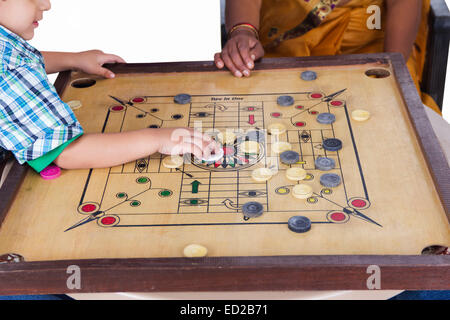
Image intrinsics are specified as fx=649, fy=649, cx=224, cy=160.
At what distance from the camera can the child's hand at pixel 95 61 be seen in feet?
8.14

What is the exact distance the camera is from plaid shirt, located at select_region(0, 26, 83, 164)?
1.87 meters

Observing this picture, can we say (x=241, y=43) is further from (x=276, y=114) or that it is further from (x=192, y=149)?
(x=192, y=149)

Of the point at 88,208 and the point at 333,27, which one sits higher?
the point at 88,208

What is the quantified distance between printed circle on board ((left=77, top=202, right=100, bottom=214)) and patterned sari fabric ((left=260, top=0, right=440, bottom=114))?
1.55 m

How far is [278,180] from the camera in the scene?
1854mm

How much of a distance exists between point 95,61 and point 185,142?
0.77 metres

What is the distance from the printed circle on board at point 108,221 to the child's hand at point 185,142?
1.03ft

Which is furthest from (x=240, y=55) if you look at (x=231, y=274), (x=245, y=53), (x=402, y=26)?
(x=231, y=274)

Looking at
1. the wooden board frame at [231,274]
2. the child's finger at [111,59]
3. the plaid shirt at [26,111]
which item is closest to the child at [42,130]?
the plaid shirt at [26,111]

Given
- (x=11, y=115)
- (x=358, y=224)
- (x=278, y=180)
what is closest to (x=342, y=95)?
(x=278, y=180)

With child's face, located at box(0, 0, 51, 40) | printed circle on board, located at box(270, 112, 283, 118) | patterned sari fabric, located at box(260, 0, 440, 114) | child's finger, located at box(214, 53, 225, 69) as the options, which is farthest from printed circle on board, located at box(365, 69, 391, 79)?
child's face, located at box(0, 0, 51, 40)

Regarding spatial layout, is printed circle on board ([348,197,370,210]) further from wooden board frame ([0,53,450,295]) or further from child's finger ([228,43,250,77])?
child's finger ([228,43,250,77])

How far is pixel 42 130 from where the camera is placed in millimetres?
1904

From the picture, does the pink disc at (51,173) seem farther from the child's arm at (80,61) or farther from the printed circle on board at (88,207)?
the child's arm at (80,61)
